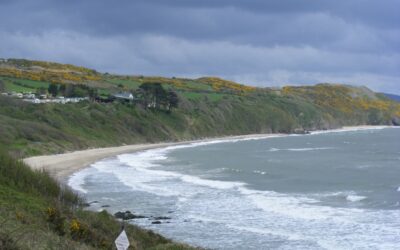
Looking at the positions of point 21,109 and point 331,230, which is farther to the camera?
point 21,109

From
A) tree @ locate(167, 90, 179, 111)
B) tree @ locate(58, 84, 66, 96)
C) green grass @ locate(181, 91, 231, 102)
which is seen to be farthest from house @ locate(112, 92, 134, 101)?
green grass @ locate(181, 91, 231, 102)

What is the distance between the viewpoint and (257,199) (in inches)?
1367

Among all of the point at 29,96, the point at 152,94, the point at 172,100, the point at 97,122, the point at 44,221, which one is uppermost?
the point at 152,94

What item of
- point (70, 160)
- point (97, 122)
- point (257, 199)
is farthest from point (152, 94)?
point (257, 199)

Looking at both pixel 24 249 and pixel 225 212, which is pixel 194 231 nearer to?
pixel 225 212

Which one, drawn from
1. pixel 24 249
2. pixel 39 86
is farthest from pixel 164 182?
pixel 39 86

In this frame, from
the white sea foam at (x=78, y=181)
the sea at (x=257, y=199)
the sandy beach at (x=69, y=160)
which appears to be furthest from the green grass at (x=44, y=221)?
the sandy beach at (x=69, y=160)

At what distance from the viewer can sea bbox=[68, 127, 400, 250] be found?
24.5m

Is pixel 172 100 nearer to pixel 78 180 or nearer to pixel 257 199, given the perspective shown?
pixel 78 180

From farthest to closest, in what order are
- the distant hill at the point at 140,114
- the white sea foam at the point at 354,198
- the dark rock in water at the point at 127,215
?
the distant hill at the point at 140,114 < the white sea foam at the point at 354,198 < the dark rock in water at the point at 127,215

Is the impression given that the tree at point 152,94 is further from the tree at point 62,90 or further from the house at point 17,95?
the house at point 17,95

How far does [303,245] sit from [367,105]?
17745 cm

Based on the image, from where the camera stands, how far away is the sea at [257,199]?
Answer: 24516mm

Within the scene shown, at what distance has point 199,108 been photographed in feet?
379
